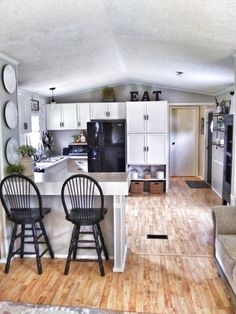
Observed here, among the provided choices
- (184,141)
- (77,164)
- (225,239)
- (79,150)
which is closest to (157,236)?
(225,239)

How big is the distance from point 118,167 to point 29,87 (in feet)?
8.17

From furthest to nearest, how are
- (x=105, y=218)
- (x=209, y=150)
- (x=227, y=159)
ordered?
(x=209, y=150)
(x=227, y=159)
(x=105, y=218)

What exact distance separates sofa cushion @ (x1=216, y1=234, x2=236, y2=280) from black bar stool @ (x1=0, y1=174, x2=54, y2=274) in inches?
71.1

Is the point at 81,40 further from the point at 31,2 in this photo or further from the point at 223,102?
the point at 223,102

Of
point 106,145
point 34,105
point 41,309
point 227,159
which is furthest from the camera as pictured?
point 106,145

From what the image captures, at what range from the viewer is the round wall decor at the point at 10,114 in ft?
11.0

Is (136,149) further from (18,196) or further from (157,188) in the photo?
(18,196)

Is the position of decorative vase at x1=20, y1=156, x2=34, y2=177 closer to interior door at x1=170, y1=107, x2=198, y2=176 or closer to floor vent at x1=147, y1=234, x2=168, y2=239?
floor vent at x1=147, y1=234, x2=168, y2=239

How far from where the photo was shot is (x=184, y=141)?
8789 millimetres

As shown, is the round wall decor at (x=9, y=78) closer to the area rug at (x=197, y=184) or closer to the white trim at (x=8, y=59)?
the white trim at (x=8, y=59)

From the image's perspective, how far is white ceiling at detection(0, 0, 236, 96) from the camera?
2.45 m

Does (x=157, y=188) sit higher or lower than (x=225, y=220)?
lower

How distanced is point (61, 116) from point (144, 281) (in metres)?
4.92

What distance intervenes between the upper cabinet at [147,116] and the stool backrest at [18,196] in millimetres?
3832
